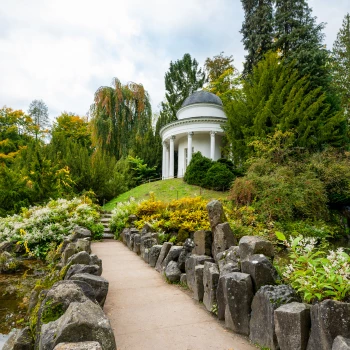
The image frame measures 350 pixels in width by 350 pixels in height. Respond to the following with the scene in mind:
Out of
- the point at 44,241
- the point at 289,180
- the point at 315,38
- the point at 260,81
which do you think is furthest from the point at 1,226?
the point at 315,38

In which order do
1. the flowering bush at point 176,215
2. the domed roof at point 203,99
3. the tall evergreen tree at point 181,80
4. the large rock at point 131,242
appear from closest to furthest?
the flowering bush at point 176,215 → the large rock at point 131,242 → the domed roof at point 203,99 → the tall evergreen tree at point 181,80

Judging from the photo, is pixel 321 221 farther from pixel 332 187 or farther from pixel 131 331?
pixel 131 331

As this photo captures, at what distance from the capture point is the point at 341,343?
200 centimetres

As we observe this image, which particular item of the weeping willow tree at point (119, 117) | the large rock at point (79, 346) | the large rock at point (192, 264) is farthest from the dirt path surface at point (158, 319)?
the weeping willow tree at point (119, 117)

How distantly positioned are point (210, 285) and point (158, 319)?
2.66 ft

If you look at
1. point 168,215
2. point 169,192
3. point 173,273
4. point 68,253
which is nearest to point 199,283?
point 173,273

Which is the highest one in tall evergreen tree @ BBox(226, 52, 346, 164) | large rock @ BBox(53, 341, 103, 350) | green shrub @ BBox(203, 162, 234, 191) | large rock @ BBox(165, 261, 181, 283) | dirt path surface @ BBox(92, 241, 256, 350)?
tall evergreen tree @ BBox(226, 52, 346, 164)

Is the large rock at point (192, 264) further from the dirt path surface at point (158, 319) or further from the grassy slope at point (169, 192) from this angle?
the grassy slope at point (169, 192)

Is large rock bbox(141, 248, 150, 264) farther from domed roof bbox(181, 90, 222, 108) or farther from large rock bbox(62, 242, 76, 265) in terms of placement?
domed roof bbox(181, 90, 222, 108)

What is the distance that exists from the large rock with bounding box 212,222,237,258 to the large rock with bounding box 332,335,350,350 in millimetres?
3056

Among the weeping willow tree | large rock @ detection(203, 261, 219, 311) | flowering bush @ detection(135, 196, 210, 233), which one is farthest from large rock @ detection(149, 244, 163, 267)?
the weeping willow tree

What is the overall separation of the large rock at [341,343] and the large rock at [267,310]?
26.5 inches

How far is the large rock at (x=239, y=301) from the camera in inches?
124

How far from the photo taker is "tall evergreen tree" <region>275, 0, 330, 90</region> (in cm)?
1764
